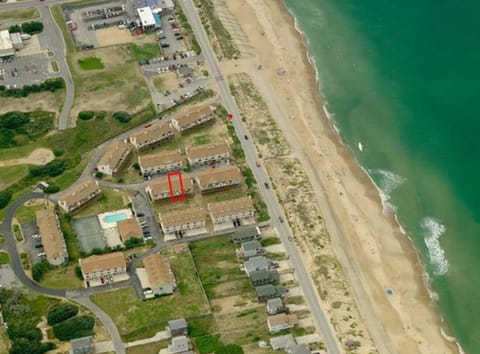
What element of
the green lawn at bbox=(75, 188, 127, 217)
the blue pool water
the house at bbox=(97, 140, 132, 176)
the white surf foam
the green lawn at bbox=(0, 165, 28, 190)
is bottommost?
the white surf foam

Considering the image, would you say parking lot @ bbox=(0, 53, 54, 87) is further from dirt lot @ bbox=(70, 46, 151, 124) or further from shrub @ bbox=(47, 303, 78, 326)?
shrub @ bbox=(47, 303, 78, 326)

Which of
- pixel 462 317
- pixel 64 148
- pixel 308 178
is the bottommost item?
pixel 462 317

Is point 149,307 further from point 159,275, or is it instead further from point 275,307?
point 275,307

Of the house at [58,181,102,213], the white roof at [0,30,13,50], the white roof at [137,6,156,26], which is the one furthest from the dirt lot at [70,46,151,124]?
the house at [58,181,102,213]

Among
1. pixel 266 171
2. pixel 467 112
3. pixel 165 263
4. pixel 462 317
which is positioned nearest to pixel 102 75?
pixel 266 171

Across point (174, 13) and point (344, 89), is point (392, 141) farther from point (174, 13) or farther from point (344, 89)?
point (174, 13)

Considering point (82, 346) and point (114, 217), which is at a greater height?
point (114, 217)

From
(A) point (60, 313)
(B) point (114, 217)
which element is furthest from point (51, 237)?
(A) point (60, 313)
